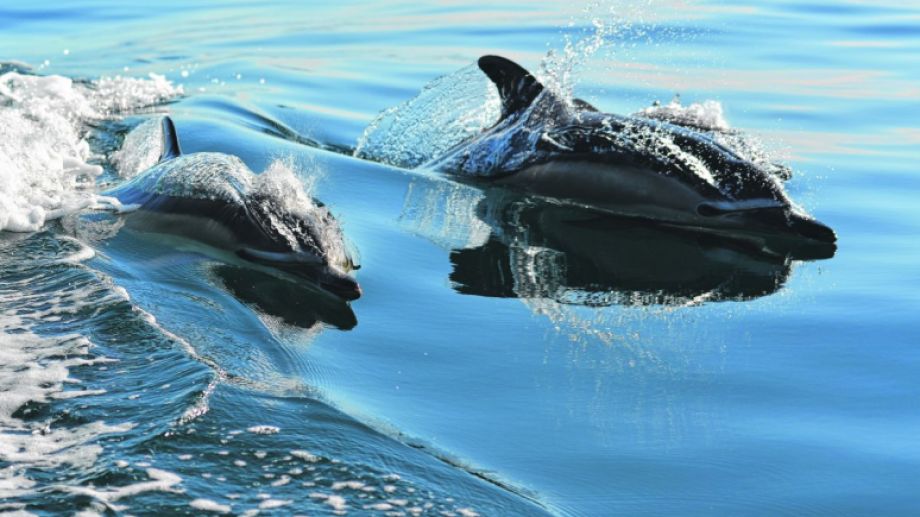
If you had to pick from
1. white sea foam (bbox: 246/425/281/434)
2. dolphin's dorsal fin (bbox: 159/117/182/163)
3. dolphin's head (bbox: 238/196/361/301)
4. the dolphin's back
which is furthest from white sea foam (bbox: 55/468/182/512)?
dolphin's dorsal fin (bbox: 159/117/182/163)

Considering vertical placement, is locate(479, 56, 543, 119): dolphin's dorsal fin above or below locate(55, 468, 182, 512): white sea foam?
above

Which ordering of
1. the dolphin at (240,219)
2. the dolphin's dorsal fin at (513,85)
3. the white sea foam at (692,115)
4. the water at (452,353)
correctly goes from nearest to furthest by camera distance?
1. the water at (452,353)
2. the dolphin at (240,219)
3. the dolphin's dorsal fin at (513,85)
4. the white sea foam at (692,115)

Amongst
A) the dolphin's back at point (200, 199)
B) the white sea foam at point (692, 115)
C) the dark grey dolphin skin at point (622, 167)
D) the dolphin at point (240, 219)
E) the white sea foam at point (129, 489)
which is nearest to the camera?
the white sea foam at point (129, 489)

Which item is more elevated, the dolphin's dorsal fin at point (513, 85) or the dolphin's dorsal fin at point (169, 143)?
the dolphin's dorsal fin at point (513, 85)

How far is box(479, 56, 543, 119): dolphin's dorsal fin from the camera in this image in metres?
8.70

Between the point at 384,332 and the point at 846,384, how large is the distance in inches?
77.0

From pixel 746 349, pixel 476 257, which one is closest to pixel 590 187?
pixel 476 257

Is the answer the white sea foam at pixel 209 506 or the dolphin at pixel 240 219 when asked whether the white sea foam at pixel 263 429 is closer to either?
the white sea foam at pixel 209 506

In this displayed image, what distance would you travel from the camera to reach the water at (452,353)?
3.92 metres

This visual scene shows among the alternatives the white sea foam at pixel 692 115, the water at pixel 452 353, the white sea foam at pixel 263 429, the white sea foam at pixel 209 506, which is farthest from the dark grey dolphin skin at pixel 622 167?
the white sea foam at pixel 209 506

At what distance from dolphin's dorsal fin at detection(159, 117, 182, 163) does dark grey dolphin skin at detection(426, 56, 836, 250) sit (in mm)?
1930

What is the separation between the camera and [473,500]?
151 inches

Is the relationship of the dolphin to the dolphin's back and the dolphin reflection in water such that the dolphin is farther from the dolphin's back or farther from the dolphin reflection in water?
the dolphin reflection in water

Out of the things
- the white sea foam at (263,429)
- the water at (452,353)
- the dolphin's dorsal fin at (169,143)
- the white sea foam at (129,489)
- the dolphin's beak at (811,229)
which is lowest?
the white sea foam at (129,489)
